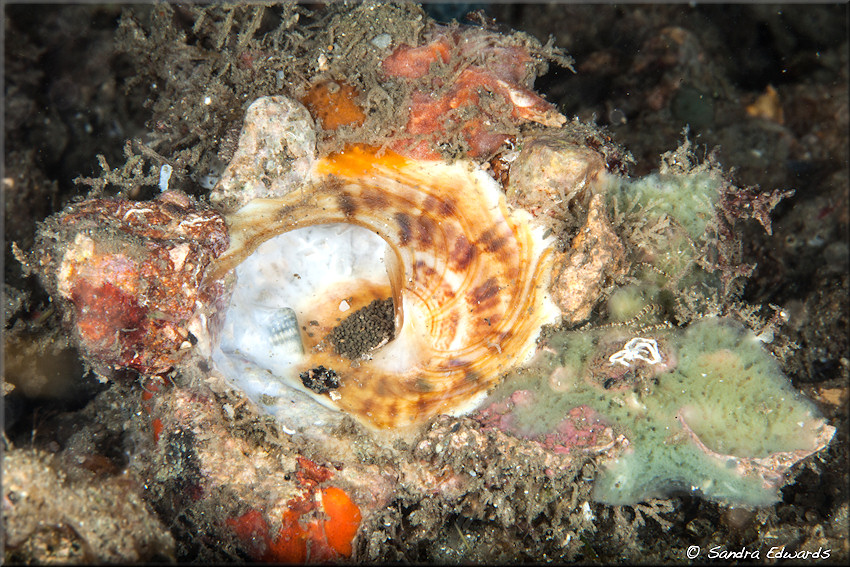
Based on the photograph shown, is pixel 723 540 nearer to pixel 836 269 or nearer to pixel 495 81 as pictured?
pixel 836 269

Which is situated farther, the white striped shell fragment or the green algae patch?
the white striped shell fragment

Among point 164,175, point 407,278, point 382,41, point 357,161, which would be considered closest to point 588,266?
point 407,278

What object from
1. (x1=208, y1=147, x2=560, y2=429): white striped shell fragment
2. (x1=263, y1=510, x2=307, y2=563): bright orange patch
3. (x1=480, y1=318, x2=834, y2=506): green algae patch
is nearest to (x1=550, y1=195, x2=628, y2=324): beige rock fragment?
(x1=208, y1=147, x2=560, y2=429): white striped shell fragment

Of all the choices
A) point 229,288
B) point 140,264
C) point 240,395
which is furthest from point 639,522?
point 140,264

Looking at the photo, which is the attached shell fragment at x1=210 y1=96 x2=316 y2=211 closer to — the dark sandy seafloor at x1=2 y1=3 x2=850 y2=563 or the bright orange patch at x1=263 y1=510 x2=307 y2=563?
the dark sandy seafloor at x1=2 y1=3 x2=850 y2=563

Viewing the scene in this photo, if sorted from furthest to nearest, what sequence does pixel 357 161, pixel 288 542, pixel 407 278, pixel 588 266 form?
pixel 407 278 → pixel 357 161 → pixel 288 542 → pixel 588 266

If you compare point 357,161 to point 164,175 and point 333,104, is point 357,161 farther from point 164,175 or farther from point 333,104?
point 164,175
